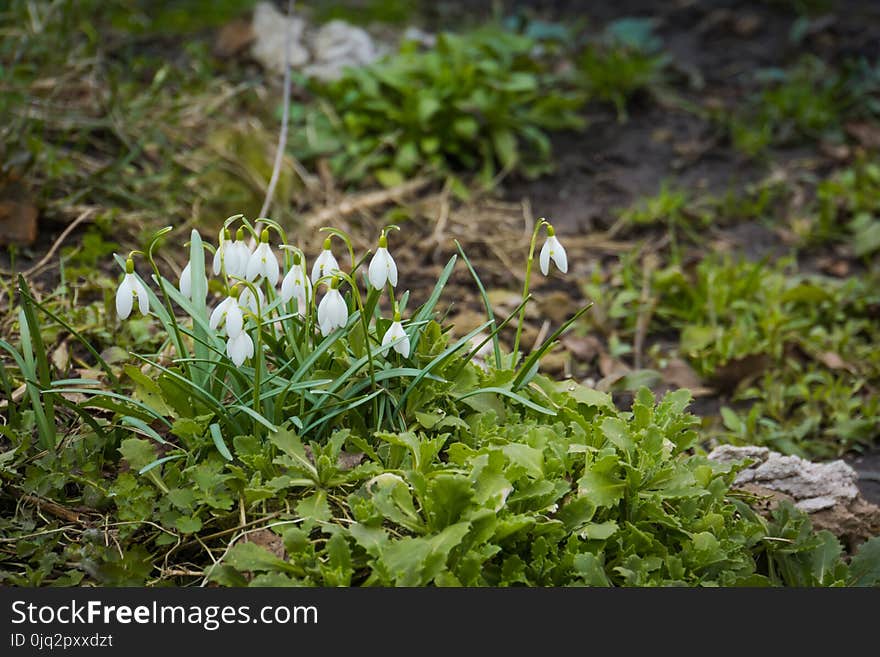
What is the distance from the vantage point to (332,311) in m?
2.17

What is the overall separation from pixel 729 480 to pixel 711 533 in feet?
0.82

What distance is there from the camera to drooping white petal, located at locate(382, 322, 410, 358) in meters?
2.22

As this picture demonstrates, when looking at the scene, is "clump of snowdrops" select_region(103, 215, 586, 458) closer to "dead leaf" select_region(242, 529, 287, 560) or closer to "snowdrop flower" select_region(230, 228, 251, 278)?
"snowdrop flower" select_region(230, 228, 251, 278)

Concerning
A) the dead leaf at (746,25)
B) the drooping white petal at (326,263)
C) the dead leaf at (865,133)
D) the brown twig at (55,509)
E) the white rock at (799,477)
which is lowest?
the white rock at (799,477)

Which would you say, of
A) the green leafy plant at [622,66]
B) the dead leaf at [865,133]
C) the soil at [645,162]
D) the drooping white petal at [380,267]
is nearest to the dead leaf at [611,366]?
the soil at [645,162]

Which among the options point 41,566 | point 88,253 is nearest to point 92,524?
point 41,566

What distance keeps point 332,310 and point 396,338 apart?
6.5 inches

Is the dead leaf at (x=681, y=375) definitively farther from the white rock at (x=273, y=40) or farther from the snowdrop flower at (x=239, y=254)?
the white rock at (x=273, y=40)

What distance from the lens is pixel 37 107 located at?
3959 millimetres

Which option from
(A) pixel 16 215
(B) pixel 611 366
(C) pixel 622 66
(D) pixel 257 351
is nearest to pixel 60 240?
(A) pixel 16 215

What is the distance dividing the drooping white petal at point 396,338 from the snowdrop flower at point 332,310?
106 millimetres

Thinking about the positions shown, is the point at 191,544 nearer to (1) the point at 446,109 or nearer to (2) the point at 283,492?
(2) the point at 283,492

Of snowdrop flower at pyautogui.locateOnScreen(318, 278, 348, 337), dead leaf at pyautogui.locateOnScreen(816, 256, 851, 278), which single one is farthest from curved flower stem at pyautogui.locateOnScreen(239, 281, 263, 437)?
dead leaf at pyautogui.locateOnScreen(816, 256, 851, 278)

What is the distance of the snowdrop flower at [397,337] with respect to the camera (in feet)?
7.29
